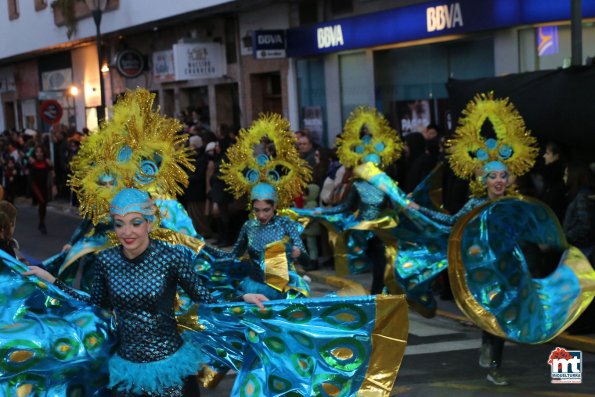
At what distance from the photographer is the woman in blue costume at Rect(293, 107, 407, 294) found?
9906 millimetres

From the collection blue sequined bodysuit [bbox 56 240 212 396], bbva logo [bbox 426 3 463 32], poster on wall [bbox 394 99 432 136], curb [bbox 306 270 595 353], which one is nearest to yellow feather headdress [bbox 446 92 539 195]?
curb [bbox 306 270 595 353]

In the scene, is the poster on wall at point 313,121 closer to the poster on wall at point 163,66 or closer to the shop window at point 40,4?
the poster on wall at point 163,66

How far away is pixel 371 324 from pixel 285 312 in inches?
17.9

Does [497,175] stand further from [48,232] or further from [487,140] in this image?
[48,232]

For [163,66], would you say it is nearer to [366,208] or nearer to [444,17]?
[444,17]

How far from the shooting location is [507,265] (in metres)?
7.65

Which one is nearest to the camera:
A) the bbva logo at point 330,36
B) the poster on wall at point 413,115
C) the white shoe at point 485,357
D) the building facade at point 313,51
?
the white shoe at point 485,357

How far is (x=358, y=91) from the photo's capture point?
19219 millimetres

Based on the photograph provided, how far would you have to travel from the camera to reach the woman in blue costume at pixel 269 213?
24.4 feet

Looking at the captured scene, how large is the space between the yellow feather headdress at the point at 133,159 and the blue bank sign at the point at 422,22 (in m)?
8.58

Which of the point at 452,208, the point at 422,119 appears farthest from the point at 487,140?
the point at 422,119

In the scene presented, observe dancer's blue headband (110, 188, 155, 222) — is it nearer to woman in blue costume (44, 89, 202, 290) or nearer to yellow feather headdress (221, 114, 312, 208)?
woman in blue costume (44, 89, 202, 290)

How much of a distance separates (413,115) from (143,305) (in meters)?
12.9

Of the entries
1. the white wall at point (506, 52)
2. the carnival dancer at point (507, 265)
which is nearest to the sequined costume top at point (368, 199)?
the carnival dancer at point (507, 265)
